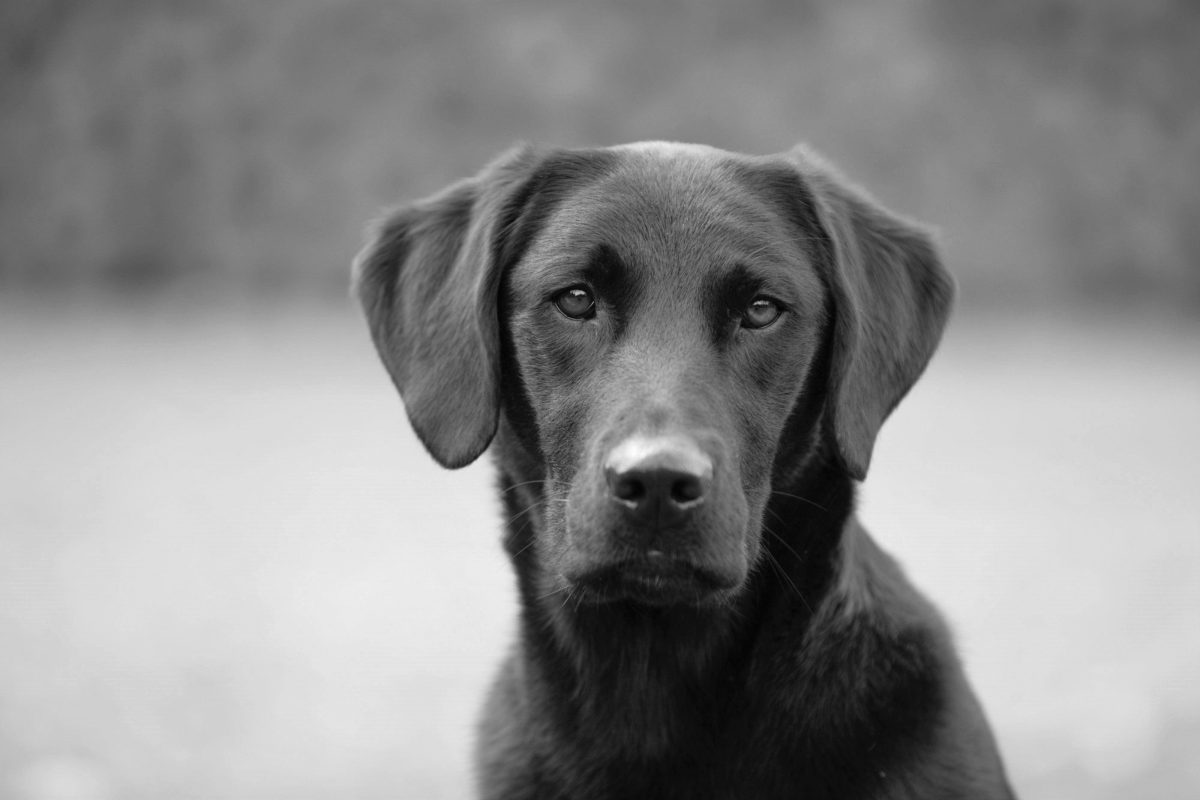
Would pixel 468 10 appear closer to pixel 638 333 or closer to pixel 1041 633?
pixel 1041 633

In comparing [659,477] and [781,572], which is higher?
[659,477]

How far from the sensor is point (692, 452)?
257cm

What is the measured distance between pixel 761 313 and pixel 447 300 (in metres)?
0.73

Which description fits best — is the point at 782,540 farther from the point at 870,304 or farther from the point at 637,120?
the point at 637,120

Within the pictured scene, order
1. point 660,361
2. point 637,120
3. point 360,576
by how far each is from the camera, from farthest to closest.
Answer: point 637,120, point 360,576, point 660,361

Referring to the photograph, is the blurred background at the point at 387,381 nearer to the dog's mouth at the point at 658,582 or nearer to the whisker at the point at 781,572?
the whisker at the point at 781,572

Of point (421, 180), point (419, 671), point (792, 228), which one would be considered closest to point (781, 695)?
point (792, 228)

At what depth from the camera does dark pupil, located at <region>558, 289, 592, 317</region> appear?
2.99 m

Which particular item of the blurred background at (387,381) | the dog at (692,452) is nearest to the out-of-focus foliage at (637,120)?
the blurred background at (387,381)

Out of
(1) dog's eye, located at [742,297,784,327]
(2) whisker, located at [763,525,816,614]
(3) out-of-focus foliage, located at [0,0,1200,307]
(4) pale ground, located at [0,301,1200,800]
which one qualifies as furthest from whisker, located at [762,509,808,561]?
(3) out-of-focus foliage, located at [0,0,1200,307]

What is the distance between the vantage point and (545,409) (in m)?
2.97

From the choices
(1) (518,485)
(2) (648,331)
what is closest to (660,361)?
(2) (648,331)

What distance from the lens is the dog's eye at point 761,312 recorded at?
2967mm

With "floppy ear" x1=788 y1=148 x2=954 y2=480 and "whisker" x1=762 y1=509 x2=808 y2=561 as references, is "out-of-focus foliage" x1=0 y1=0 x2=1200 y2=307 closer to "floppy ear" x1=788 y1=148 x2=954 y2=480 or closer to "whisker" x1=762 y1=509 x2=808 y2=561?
"floppy ear" x1=788 y1=148 x2=954 y2=480
